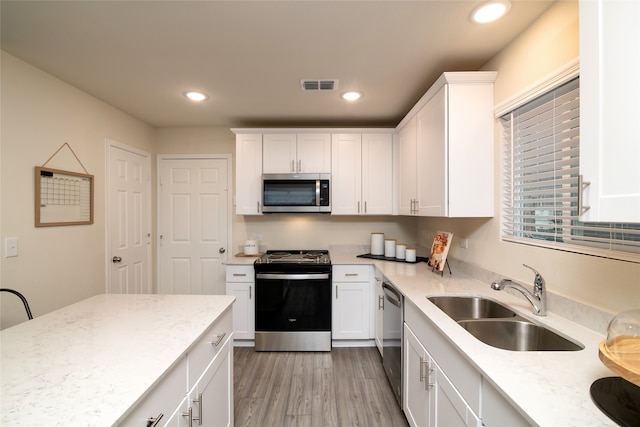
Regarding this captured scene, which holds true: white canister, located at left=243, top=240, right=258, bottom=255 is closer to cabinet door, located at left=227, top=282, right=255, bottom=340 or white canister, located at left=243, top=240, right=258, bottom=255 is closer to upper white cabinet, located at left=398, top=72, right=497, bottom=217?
cabinet door, located at left=227, top=282, right=255, bottom=340

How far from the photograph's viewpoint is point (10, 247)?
177 cm

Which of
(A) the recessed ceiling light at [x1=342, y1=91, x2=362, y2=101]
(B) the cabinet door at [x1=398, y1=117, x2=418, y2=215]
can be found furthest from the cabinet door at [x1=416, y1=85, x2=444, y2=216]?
(A) the recessed ceiling light at [x1=342, y1=91, x2=362, y2=101]

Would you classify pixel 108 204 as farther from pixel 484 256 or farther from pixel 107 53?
pixel 484 256

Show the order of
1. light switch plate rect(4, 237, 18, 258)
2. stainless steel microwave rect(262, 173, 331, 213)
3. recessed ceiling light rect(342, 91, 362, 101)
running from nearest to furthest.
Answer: light switch plate rect(4, 237, 18, 258) < recessed ceiling light rect(342, 91, 362, 101) < stainless steel microwave rect(262, 173, 331, 213)

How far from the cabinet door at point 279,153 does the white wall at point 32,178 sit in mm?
1543

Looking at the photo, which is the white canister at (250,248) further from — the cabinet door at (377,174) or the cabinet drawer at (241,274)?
the cabinet door at (377,174)

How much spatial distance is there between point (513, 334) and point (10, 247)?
3072 millimetres

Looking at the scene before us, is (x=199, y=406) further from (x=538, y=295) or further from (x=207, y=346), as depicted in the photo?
(x=538, y=295)

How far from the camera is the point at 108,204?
265 centimetres

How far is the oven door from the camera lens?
2684mm

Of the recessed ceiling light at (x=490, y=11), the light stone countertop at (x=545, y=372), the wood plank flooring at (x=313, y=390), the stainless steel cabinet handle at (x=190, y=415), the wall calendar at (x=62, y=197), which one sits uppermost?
the recessed ceiling light at (x=490, y=11)

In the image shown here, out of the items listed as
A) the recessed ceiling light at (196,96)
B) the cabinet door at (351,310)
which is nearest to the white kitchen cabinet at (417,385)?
the cabinet door at (351,310)

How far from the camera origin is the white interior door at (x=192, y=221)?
3361 mm

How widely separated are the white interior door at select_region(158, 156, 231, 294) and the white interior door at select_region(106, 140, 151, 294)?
0.17 m
